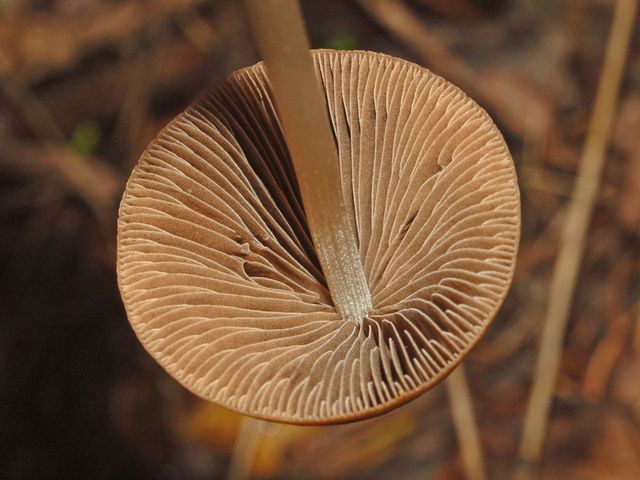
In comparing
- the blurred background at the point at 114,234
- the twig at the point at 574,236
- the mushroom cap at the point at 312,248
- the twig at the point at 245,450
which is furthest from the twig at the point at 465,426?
the mushroom cap at the point at 312,248

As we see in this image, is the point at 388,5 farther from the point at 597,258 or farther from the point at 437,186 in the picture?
the point at 437,186

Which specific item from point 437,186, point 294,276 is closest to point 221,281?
point 294,276

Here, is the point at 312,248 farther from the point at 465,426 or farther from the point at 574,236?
the point at 574,236

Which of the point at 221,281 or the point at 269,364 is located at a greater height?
the point at 221,281

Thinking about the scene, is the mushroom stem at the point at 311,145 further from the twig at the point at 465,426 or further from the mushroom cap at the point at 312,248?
the twig at the point at 465,426

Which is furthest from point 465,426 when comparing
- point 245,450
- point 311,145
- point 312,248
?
point 311,145
